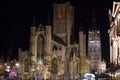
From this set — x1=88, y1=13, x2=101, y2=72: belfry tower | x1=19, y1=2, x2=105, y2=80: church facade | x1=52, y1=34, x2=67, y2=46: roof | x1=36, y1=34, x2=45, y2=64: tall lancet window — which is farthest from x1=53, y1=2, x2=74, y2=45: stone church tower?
x1=88, y1=13, x2=101, y2=72: belfry tower

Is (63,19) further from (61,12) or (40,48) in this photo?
(40,48)

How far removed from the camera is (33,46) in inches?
5344

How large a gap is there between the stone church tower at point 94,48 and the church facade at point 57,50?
15.8 m

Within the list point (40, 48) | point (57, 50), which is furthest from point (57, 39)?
point (40, 48)

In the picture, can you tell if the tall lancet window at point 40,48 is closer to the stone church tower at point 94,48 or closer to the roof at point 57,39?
the roof at point 57,39

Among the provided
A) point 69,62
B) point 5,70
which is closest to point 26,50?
point 69,62

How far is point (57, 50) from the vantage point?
456ft

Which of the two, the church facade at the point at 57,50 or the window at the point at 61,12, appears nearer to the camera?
the church facade at the point at 57,50

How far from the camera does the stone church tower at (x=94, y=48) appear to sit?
179 meters

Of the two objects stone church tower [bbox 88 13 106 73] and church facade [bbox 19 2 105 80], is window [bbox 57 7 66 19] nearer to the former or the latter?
church facade [bbox 19 2 105 80]

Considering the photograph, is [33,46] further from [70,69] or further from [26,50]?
[70,69]

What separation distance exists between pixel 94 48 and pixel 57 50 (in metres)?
48.9

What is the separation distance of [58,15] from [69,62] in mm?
25975

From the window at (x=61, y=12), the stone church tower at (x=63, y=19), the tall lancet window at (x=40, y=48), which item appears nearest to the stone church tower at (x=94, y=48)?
the stone church tower at (x=63, y=19)
